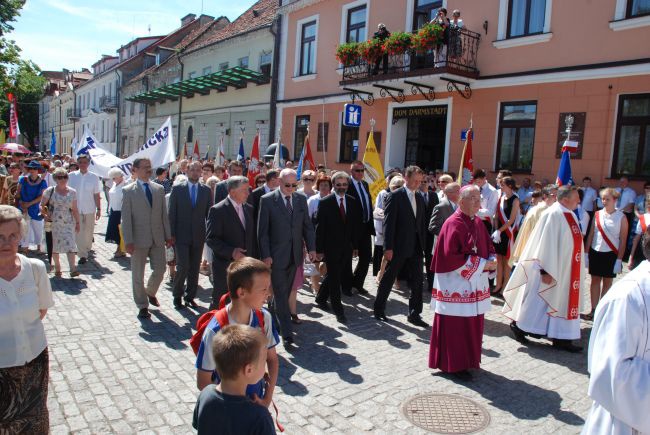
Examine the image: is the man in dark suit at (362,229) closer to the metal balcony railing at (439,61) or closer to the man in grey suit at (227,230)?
the man in grey suit at (227,230)

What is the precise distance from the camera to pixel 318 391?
4.51 meters

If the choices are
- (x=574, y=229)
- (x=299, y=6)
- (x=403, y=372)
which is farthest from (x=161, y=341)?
(x=299, y=6)

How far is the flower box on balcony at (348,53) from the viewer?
1619 centimetres

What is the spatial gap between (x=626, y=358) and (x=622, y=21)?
11.6m

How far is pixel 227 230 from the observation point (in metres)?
5.81

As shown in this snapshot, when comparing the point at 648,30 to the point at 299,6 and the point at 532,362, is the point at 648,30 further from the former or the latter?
the point at 299,6

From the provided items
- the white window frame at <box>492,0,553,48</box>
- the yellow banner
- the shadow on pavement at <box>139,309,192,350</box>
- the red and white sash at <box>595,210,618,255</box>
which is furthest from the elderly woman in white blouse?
the white window frame at <box>492,0,553,48</box>

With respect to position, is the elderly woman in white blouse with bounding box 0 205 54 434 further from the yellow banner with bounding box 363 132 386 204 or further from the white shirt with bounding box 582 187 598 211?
the white shirt with bounding box 582 187 598 211

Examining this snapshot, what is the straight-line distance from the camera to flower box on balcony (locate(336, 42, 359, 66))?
1619 centimetres

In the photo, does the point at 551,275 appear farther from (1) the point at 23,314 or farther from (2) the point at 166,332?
(1) the point at 23,314

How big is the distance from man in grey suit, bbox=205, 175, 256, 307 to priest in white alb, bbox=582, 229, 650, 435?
4101 millimetres

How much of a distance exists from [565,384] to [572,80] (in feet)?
31.1

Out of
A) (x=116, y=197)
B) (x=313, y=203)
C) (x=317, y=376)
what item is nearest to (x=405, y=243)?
(x=313, y=203)

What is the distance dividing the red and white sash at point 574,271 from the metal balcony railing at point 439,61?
28.1 feet
